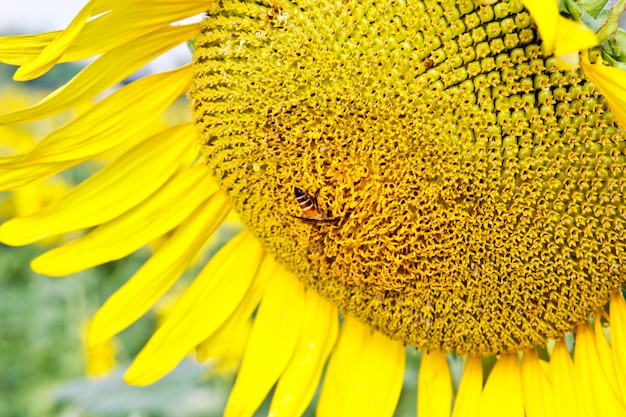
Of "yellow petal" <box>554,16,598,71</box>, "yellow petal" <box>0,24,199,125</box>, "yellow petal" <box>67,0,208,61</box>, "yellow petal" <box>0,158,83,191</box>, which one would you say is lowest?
"yellow petal" <box>0,158,83,191</box>

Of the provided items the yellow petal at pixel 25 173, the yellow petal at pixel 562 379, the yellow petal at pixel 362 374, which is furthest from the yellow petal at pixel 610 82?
the yellow petal at pixel 25 173

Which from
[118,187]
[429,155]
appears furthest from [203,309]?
[429,155]

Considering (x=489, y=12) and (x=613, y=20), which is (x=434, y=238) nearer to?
(x=489, y=12)

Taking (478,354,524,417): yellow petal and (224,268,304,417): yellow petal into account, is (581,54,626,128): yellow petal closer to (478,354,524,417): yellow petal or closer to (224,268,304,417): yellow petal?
(478,354,524,417): yellow petal

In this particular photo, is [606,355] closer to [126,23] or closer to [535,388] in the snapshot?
[535,388]

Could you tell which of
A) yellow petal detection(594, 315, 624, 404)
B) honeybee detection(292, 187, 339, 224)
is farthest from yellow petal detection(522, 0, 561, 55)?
yellow petal detection(594, 315, 624, 404)

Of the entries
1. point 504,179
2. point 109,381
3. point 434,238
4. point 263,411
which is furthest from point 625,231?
point 109,381

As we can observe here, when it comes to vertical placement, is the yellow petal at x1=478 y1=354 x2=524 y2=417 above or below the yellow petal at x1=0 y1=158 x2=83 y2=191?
below
